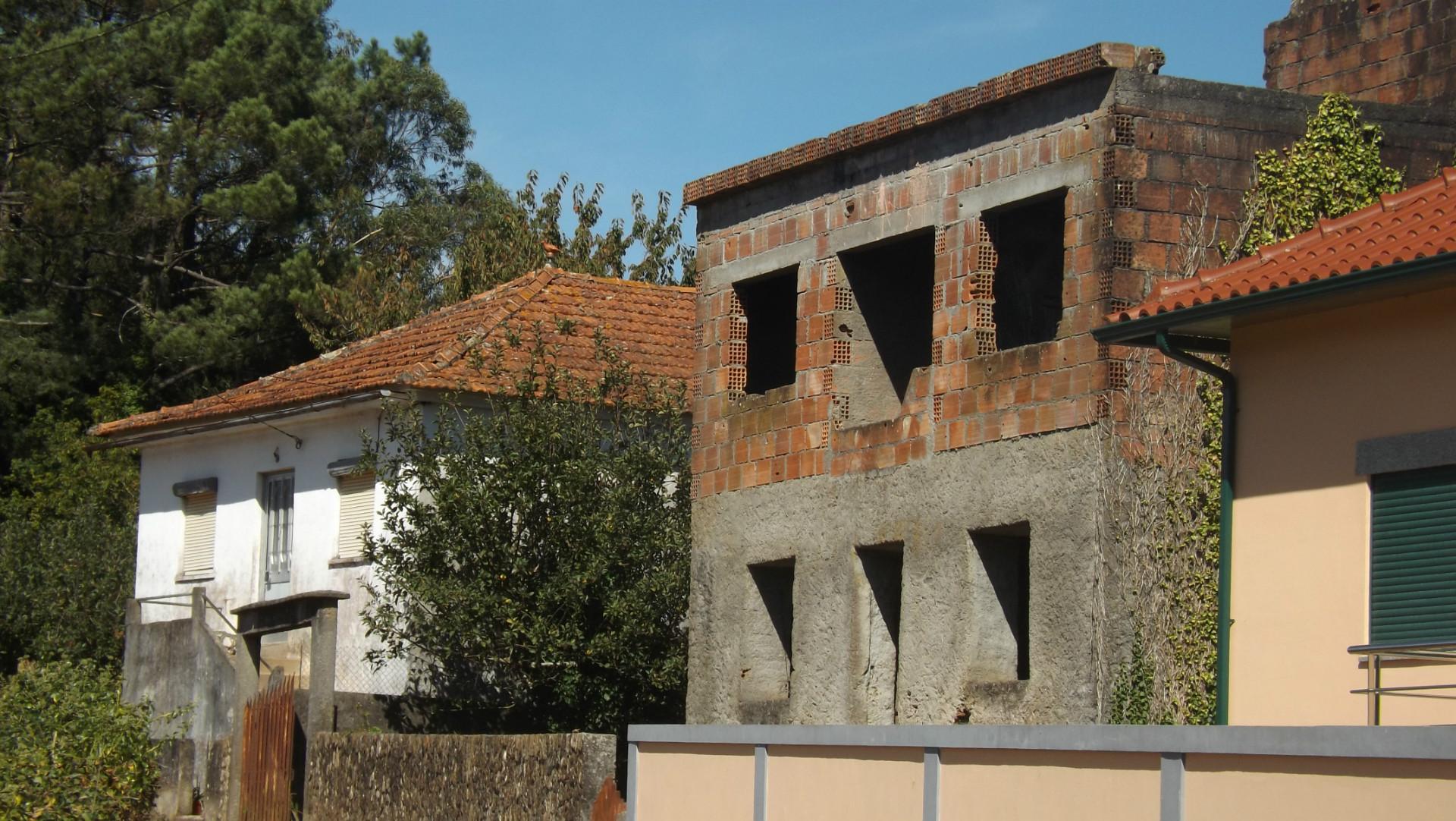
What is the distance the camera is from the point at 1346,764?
8.85m

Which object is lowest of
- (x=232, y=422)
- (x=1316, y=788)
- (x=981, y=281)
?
(x=1316, y=788)

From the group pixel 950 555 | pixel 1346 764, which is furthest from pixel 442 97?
pixel 1346 764

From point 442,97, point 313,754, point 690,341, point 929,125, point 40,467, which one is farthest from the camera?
point 442,97

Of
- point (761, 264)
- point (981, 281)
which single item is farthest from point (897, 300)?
point (981, 281)

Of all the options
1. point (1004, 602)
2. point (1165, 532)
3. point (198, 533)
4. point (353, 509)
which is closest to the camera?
point (1165, 532)

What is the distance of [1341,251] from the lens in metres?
12.0

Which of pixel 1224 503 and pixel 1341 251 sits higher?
pixel 1341 251

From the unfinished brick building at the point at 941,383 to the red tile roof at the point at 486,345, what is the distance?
5685mm

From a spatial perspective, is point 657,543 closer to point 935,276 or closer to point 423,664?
point 423,664

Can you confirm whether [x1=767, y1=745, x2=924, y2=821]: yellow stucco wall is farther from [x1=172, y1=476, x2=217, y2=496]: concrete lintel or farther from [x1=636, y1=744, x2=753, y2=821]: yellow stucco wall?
[x1=172, y1=476, x2=217, y2=496]: concrete lintel

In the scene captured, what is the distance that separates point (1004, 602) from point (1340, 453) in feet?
13.7

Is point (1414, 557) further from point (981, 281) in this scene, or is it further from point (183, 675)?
point (183, 675)

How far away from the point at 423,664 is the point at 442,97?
101ft

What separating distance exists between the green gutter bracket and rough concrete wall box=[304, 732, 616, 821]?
19.0 ft
